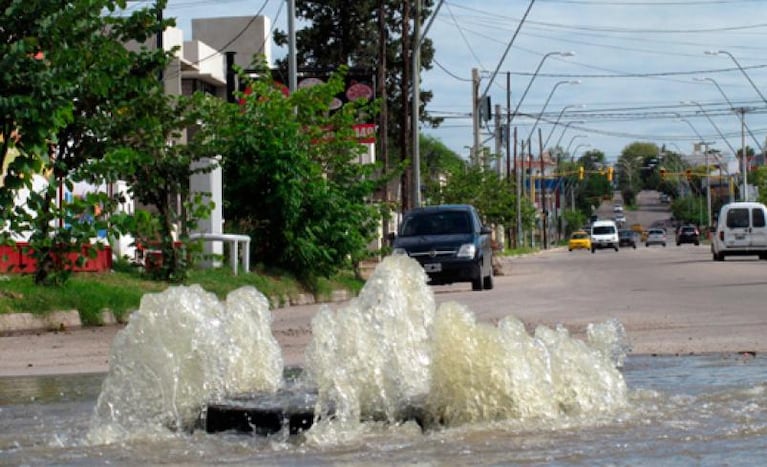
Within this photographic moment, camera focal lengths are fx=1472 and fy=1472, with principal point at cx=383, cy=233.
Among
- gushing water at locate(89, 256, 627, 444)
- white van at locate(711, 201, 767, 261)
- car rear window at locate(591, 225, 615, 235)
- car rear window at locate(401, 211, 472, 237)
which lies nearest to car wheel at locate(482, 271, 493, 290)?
car rear window at locate(401, 211, 472, 237)

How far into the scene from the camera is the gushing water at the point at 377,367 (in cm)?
802

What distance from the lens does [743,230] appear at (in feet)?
157

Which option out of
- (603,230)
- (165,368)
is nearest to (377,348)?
(165,368)

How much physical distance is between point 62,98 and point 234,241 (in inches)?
377

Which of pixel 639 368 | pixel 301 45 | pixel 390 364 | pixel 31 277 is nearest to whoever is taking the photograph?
pixel 390 364

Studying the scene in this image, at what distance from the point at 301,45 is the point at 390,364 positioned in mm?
65059

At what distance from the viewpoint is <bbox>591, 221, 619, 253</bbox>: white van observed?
88.4m

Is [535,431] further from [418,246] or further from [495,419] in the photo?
[418,246]

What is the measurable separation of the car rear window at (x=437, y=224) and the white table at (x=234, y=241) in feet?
15.3

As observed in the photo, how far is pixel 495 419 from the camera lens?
801 centimetres

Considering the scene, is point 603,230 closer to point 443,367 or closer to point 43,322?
point 43,322

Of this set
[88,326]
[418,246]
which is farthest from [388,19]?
[88,326]

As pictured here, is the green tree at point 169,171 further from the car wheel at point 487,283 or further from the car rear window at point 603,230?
the car rear window at point 603,230

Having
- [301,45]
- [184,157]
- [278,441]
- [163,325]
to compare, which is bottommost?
[278,441]
